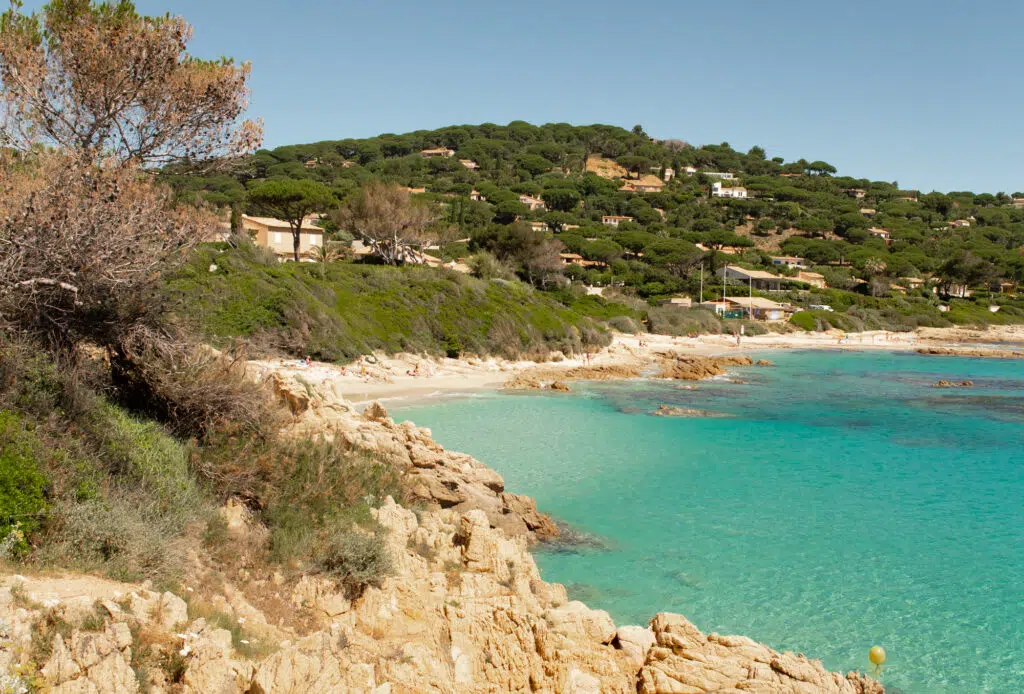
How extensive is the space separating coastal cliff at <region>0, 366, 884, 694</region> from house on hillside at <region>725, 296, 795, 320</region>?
195 ft

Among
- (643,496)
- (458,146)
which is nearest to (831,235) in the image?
(458,146)

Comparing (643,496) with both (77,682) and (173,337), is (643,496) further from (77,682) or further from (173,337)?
(77,682)

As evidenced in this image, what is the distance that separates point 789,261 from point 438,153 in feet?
218

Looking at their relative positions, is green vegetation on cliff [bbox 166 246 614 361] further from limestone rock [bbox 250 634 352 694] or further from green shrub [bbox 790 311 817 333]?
green shrub [bbox 790 311 817 333]

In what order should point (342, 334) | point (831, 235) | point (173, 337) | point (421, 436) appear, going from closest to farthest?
1. point (173, 337)
2. point (421, 436)
3. point (342, 334)
4. point (831, 235)

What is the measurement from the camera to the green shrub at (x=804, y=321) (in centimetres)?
6197

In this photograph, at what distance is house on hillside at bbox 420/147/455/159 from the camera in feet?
407

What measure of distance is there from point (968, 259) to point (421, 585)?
89.2m

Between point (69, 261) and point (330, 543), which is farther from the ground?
point (69, 261)

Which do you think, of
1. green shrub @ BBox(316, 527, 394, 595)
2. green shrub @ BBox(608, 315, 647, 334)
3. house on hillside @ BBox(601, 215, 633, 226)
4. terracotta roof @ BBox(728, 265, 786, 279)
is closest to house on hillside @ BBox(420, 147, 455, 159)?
house on hillside @ BBox(601, 215, 633, 226)

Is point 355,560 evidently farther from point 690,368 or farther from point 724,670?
point 690,368

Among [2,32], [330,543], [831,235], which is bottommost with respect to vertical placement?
[330,543]

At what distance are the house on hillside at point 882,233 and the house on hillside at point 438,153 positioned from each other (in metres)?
66.1

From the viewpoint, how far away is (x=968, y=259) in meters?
79.4
